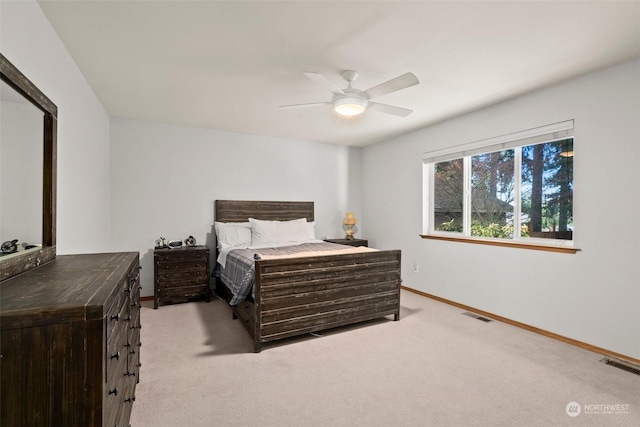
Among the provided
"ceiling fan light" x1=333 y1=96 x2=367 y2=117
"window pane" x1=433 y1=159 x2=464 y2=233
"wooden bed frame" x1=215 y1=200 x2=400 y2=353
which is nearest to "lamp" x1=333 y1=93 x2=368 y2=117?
"ceiling fan light" x1=333 y1=96 x2=367 y2=117

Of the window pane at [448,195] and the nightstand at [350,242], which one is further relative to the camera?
the nightstand at [350,242]

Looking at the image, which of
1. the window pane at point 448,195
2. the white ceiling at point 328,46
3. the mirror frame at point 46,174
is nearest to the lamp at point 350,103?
the white ceiling at point 328,46

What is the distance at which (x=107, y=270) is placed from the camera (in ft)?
4.79

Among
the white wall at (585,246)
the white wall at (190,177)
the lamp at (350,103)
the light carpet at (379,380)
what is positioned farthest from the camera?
the white wall at (190,177)

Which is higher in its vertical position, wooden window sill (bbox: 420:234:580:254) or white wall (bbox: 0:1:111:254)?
white wall (bbox: 0:1:111:254)

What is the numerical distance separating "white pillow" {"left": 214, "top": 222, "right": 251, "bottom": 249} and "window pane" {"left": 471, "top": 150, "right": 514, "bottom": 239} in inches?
123

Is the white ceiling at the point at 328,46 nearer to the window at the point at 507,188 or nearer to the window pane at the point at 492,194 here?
the window at the point at 507,188

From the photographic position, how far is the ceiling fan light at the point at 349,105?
8.71 ft

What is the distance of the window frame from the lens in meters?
3.00

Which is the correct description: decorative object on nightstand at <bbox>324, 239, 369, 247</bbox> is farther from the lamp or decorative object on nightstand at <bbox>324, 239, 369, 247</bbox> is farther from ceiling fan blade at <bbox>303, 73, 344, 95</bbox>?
ceiling fan blade at <bbox>303, 73, 344, 95</bbox>

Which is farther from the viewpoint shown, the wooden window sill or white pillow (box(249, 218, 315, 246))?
white pillow (box(249, 218, 315, 246))

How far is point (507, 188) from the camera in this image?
3570 mm

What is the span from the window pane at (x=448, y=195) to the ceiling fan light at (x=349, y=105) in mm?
2116

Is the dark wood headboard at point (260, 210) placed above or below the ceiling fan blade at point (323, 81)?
below
